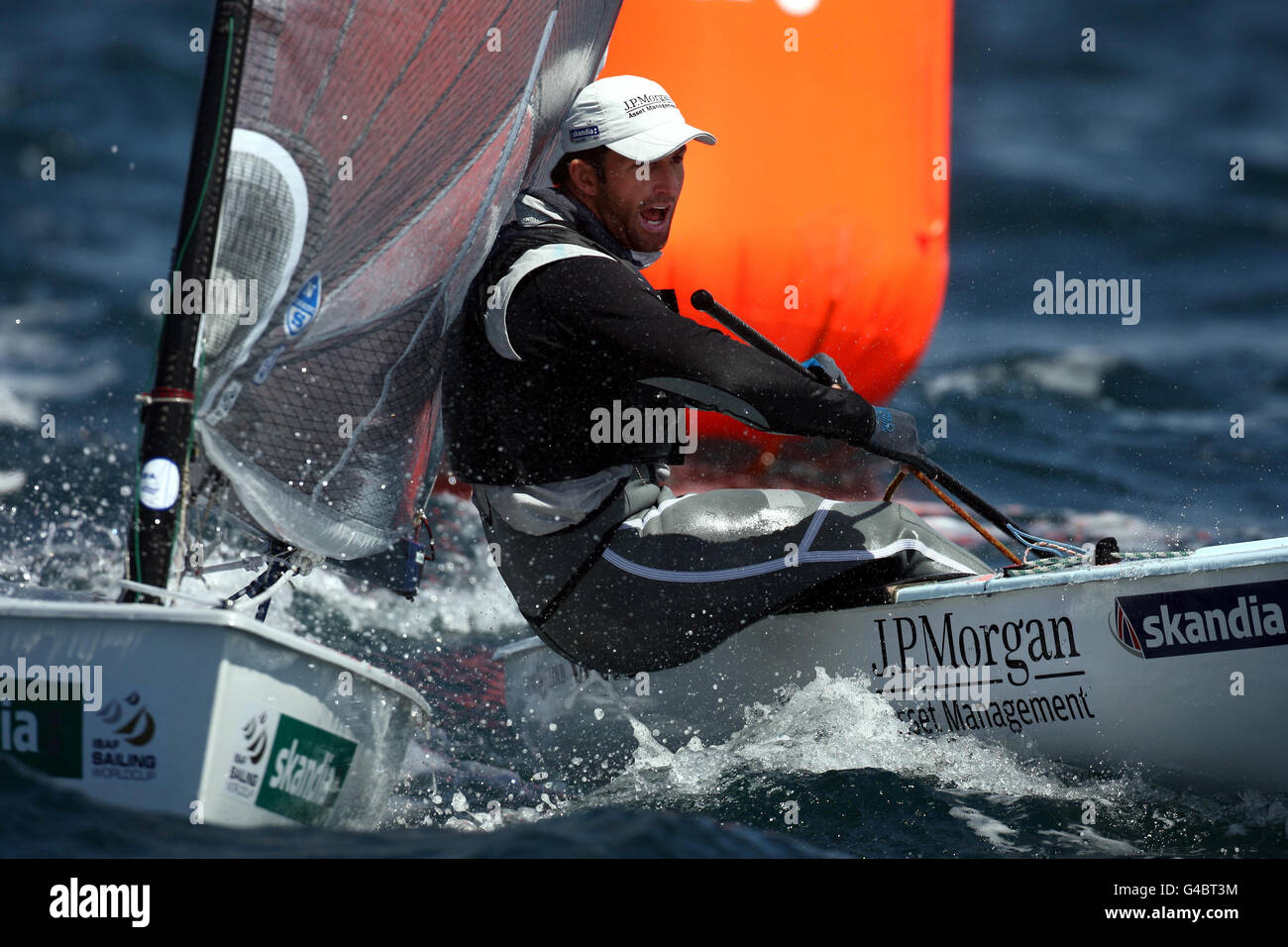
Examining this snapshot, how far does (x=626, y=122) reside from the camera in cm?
286

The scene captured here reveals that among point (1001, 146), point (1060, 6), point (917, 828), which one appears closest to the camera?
point (917, 828)

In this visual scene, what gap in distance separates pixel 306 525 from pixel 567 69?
4.32 ft

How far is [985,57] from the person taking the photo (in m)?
8.88

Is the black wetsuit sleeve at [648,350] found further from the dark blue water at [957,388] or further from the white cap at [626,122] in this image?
the dark blue water at [957,388]

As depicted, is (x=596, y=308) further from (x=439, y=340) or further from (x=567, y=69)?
(x=567, y=69)

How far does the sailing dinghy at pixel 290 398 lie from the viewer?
198 centimetres

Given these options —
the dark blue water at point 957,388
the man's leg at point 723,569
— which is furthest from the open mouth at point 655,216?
the dark blue water at point 957,388

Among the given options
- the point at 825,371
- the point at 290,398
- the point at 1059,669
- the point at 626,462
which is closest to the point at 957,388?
the point at 825,371

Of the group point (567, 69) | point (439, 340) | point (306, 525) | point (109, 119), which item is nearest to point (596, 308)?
point (439, 340)

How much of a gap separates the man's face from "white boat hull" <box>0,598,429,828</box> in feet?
4.13

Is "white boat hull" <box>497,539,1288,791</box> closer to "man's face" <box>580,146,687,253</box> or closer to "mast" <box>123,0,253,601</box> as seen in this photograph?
"man's face" <box>580,146,687,253</box>

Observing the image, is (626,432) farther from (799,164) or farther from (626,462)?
(799,164)

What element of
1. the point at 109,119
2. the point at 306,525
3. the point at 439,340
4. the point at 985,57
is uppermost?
the point at 985,57

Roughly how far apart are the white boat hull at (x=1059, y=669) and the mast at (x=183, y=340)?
1.25 m
